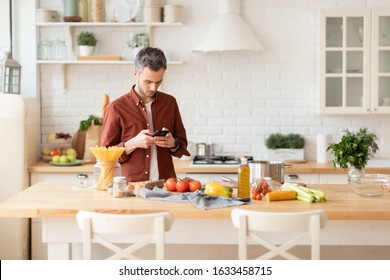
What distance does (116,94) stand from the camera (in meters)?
6.54

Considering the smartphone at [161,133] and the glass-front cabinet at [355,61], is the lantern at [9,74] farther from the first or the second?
the glass-front cabinet at [355,61]

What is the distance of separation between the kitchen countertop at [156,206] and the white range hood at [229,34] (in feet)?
7.56

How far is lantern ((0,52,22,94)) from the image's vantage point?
5.96 m

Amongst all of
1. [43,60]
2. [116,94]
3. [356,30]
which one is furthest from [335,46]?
[43,60]

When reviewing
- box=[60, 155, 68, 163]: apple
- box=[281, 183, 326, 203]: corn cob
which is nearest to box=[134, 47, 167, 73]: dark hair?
box=[281, 183, 326, 203]: corn cob

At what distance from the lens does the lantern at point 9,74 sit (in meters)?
5.96

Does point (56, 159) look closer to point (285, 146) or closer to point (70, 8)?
point (70, 8)

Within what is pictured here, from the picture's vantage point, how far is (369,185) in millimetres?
4012

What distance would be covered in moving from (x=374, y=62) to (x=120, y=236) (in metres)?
3.23

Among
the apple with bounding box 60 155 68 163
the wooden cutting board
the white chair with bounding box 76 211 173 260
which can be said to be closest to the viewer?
the white chair with bounding box 76 211 173 260

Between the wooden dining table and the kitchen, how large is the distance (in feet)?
8.65

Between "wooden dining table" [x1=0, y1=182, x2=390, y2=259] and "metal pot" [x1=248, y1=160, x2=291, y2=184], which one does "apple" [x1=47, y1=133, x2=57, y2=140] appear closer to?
"wooden dining table" [x1=0, y1=182, x2=390, y2=259]
